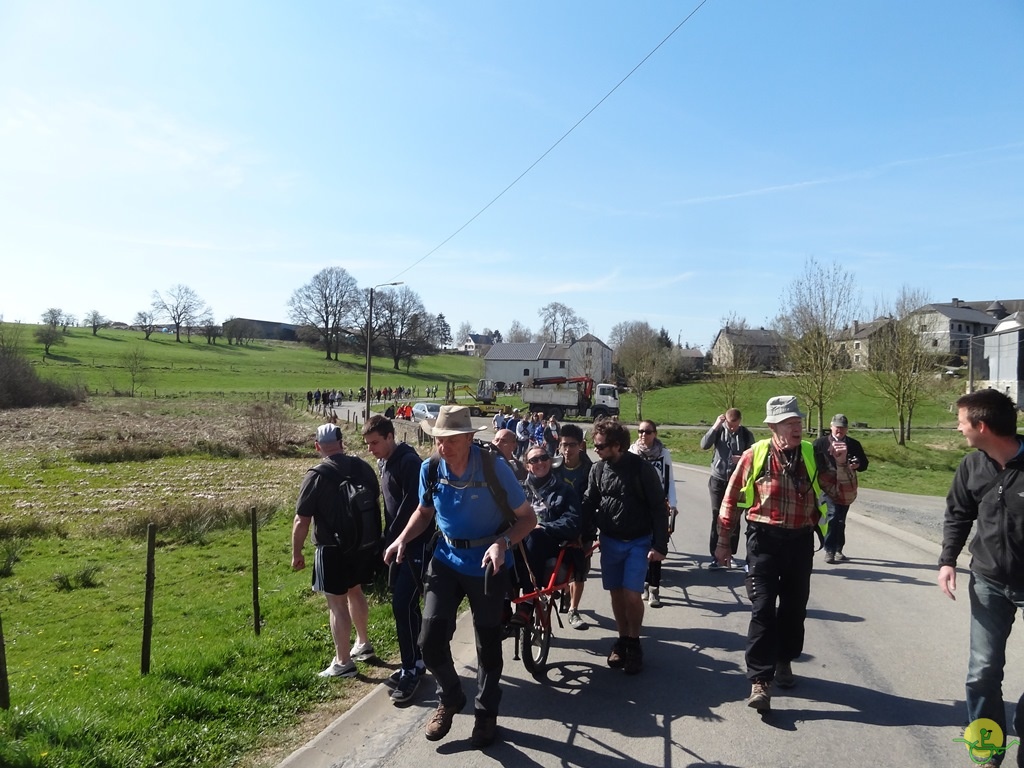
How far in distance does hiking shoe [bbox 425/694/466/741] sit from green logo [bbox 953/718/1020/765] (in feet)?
9.41

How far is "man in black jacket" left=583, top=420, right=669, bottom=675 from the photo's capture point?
516 centimetres

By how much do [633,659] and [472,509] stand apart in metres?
1.95

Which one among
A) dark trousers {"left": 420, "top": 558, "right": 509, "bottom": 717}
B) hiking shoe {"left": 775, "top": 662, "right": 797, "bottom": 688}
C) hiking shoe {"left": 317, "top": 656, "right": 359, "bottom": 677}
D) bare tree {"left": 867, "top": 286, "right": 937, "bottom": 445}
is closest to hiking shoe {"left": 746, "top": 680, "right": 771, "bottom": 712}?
hiking shoe {"left": 775, "top": 662, "right": 797, "bottom": 688}

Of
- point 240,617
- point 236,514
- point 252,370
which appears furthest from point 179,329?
point 240,617

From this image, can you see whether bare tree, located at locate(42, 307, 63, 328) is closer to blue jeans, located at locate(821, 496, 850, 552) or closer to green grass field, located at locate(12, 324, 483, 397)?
green grass field, located at locate(12, 324, 483, 397)

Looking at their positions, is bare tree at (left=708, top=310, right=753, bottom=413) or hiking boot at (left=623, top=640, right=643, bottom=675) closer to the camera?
hiking boot at (left=623, top=640, right=643, bottom=675)

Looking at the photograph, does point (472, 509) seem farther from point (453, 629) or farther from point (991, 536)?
point (991, 536)

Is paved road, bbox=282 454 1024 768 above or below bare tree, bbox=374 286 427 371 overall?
below

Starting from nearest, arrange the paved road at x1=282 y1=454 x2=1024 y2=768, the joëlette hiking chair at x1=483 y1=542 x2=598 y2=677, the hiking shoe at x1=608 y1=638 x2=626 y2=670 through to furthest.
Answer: the paved road at x1=282 y1=454 x2=1024 y2=768 < the joëlette hiking chair at x1=483 y1=542 x2=598 y2=677 < the hiking shoe at x1=608 y1=638 x2=626 y2=670

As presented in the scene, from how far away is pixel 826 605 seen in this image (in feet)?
22.7

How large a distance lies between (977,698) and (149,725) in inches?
186

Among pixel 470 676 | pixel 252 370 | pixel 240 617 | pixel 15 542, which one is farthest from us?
pixel 252 370

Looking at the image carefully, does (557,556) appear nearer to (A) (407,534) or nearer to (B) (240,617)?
(A) (407,534)

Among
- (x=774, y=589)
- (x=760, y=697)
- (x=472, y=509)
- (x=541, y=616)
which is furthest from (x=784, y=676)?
(x=472, y=509)
